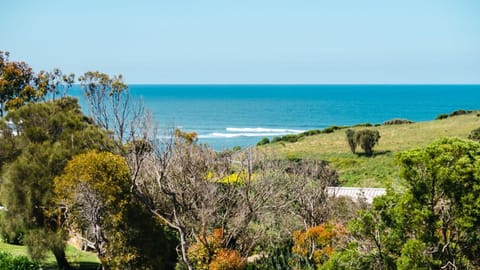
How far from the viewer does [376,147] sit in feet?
164

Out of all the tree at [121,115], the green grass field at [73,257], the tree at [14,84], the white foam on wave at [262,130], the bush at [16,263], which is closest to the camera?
the tree at [121,115]

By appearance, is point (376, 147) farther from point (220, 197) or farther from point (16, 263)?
point (16, 263)

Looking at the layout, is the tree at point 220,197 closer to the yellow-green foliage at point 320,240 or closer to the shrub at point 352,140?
the yellow-green foliage at point 320,240

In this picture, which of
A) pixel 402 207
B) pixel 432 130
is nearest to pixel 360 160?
pixel 432 130

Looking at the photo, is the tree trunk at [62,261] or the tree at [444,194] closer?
the tree at [444,194]

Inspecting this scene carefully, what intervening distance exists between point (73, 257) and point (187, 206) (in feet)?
17.0

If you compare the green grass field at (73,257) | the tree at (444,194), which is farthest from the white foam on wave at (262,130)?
the tree at (444,194)

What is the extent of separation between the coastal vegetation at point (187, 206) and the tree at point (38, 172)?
0.12 ft

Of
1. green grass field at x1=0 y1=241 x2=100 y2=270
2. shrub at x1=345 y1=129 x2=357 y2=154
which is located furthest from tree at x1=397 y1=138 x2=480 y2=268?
shrub at x1=345 y1=129 x2=357 y2=154

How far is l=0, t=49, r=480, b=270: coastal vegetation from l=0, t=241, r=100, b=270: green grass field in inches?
3.5

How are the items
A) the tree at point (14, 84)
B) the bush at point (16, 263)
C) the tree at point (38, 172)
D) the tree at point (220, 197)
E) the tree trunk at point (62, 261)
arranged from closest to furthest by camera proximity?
the tree at point (38, 172) → the bush at point (16, 263) → the tree at point (220, 197) → the tree trunk at point (62, 261) → the tree at point (14, 84)

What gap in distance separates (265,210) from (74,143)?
730 cm

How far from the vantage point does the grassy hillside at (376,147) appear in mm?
40500

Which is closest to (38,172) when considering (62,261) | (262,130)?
(62,261)
